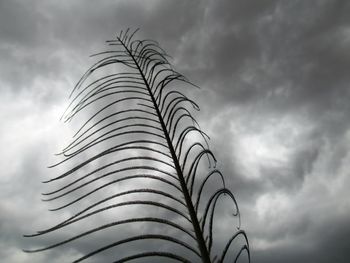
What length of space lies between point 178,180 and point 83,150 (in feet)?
2.89

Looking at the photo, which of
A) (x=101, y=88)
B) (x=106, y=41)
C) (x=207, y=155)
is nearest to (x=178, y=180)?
(x=207, y=155)

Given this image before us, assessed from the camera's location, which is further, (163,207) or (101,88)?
(101,88)

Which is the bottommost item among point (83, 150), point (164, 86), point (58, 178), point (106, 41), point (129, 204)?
point (129, 204)

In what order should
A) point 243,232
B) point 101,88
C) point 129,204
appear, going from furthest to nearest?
1. point 101,88
2. point 243,232
3. point 129,204

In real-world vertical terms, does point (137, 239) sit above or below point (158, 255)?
above

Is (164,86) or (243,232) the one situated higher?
(164,86)

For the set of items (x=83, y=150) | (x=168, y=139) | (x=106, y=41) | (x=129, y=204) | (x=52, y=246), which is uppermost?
(x=106, y=41)

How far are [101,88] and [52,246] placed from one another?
81.8 inches

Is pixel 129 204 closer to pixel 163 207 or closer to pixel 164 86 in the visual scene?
pixel 163 207

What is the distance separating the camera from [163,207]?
2.95 m

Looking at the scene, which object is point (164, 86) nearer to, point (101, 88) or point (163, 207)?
point (101, 88)

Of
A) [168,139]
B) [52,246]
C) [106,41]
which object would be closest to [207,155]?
[168,139]

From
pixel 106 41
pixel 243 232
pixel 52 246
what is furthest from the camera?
pixel 106 41

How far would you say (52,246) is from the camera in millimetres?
2652
